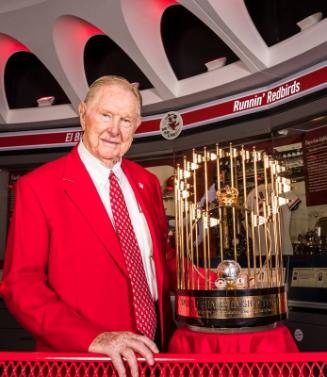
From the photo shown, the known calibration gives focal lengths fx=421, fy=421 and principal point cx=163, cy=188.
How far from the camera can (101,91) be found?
1.24 meters

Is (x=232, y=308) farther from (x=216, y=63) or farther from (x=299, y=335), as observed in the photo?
(x=216, y=63)

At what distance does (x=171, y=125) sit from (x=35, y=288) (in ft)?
13.3

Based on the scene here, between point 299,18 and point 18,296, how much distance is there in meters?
3.95

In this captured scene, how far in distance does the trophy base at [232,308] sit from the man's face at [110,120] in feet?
1.64

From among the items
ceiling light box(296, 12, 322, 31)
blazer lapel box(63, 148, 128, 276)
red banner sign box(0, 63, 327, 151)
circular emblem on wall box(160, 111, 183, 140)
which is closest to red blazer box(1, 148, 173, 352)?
blazer lapel box(63, 148, 128, 276)

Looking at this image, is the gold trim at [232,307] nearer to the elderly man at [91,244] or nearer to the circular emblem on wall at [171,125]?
the elderly man at [91,244]

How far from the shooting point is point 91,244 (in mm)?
1192

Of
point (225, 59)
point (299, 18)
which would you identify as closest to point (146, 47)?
point (225, 59)

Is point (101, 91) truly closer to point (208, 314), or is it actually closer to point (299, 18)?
point (208, 314)

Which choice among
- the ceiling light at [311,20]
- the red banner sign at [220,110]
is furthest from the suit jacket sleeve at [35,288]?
the ceiling light at [311,20]

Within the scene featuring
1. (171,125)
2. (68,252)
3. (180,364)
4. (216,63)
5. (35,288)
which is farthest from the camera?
(171,125)

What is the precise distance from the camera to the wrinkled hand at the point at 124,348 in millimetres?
766

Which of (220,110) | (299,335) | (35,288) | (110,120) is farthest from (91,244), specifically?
(220,110)

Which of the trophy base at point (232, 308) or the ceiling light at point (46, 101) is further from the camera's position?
the ceiling light at point (46, 101)
